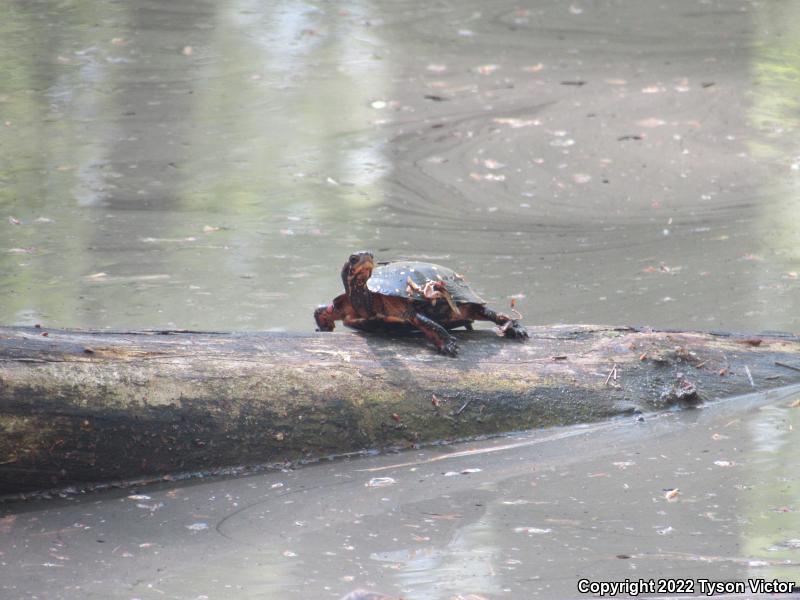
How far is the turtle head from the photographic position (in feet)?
14.3

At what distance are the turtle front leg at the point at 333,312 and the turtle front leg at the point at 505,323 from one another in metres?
0.54

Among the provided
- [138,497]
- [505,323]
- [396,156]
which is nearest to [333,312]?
[505,323]

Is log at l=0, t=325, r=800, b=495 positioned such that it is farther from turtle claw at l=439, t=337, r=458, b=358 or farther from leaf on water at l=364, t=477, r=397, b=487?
leaf on water at l=364, t=477, r=397, b=487

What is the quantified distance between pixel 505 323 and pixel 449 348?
1.10 ft

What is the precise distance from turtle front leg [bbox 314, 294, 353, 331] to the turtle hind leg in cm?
33

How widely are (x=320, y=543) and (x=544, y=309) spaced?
327 cm

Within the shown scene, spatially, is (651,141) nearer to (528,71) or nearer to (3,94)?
(528,71)

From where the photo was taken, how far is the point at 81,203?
8.34m

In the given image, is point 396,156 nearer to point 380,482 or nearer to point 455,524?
point 380,482

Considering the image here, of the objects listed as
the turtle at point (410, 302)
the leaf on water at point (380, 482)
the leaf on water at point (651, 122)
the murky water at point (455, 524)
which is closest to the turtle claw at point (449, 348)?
the turtle at point (410, 302)

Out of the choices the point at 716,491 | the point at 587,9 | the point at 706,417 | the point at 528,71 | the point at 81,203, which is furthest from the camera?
the point at 587,9

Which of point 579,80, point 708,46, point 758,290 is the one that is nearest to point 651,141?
point 579,80

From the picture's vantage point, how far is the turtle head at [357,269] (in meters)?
4.36

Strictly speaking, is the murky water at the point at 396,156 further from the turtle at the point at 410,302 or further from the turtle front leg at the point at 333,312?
the turtle at the point at 410,302
